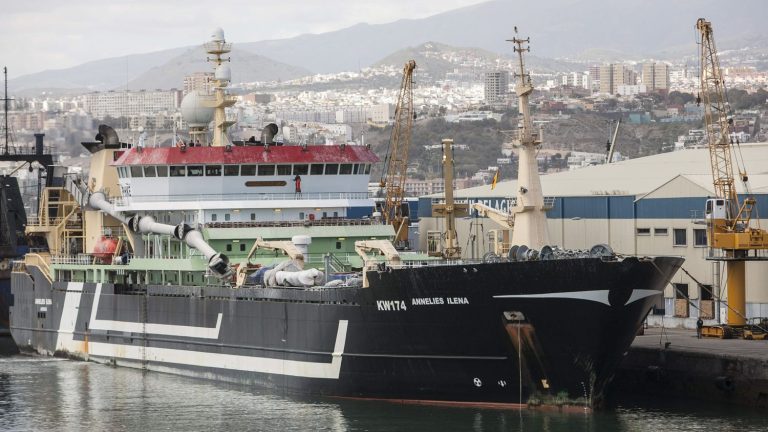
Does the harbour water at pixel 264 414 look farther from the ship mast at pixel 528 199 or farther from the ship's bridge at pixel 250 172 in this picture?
the ship mast at pixel 528 199

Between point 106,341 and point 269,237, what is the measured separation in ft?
30.3

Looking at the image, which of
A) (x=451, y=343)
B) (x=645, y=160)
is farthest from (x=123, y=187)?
(x=645, y=160)

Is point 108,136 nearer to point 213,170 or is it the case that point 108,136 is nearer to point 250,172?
point 213,170

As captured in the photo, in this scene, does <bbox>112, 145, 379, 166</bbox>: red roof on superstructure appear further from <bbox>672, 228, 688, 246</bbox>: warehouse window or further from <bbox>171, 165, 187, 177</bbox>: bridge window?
<bbox>672, 228, 688, 246</bbox>: warehouse window

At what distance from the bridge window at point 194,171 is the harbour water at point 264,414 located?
20.5ft

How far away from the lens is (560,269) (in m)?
33.3

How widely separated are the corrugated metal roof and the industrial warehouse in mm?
40

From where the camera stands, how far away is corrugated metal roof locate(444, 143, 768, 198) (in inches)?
2106

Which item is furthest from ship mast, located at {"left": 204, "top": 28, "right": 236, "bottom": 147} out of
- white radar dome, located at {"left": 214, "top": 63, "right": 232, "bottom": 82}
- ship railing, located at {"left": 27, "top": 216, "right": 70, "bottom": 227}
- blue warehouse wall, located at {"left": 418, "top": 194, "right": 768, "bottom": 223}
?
blue warehouse wall, located at {"left": 418, "top": 194, "right": 768, "bottom": 223}

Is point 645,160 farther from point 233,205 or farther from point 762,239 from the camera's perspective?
point 233,205

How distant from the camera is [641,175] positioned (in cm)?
5766

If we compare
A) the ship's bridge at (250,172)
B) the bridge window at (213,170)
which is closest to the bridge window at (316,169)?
the ship's bridge at (250,172)

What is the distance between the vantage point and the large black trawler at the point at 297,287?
112 ft

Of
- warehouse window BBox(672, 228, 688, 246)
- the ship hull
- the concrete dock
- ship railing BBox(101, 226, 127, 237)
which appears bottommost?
the concrete dock
